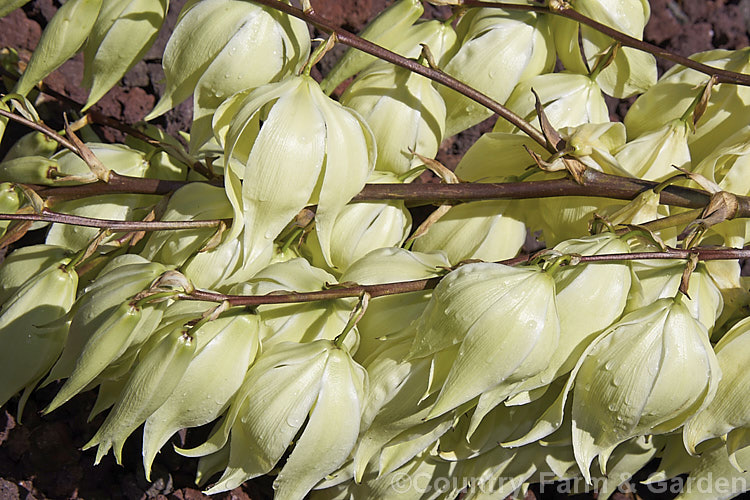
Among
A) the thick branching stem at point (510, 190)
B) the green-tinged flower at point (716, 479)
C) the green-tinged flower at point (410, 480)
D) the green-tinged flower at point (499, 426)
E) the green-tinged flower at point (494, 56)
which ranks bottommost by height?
the green-tinged flower at point (410, 480)

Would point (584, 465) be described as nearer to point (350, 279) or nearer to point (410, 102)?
point (350, 279)

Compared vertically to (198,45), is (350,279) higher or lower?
lower

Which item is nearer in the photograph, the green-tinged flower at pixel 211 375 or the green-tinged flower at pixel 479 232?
the green-tinged flower at pixel 211 375

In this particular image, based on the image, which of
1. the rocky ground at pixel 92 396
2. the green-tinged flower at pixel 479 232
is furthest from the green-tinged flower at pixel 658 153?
the rocky ground at pixel 92 396

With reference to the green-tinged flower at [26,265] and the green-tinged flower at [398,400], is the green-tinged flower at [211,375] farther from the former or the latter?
the green-tinged flower at [26,265]

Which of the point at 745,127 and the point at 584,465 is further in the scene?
A: the point at 745,127

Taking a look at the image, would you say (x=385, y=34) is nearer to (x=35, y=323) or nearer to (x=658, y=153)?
(x=658, y=153)

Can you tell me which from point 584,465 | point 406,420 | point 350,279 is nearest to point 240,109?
point 350,279

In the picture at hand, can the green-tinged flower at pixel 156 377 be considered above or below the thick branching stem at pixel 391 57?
below
